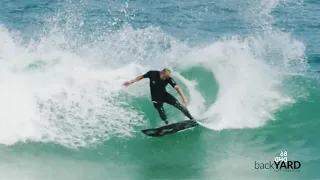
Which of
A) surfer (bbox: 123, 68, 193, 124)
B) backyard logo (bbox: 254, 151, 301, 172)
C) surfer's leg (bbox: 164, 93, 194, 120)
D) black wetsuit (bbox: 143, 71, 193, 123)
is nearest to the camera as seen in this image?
backyard logo (bbox: 254, 151, 301, 172)

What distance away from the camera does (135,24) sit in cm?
2648

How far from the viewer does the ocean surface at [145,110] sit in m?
12.2

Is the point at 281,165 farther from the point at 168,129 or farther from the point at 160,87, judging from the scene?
the point at 160,87

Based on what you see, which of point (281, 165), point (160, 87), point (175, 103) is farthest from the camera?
point (175, 103)

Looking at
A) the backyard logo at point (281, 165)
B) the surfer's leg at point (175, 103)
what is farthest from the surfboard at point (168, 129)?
the backyard logo at point (281, 165)

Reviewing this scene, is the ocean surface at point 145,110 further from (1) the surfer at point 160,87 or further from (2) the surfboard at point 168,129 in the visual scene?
(1) the surfer at point 160,87

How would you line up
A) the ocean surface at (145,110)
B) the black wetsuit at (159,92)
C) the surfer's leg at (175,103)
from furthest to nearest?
the surfer's leg at (175,103)
the black wetsuit at (159,92)
the ocean surface at (145,110)

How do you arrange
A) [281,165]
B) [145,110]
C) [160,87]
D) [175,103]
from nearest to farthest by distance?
[281,165]
[160,87]
[175,103]
[145,110]

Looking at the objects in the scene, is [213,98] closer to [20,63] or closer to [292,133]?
[292,133]

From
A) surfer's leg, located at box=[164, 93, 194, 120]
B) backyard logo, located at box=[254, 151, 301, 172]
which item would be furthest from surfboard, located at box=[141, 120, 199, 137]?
backyard logo, located at box=[254, 151, 301, 172]

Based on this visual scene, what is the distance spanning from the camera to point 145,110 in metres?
14.8

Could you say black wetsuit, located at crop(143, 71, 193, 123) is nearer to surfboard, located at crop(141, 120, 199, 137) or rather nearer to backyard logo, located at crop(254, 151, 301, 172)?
surfboard, located at crop(141, 120, 199, 137)

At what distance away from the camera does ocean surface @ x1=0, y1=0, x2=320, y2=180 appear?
12.2 m

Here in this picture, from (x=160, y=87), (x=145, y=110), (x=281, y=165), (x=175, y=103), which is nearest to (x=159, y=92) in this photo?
(x=160, y=87)
